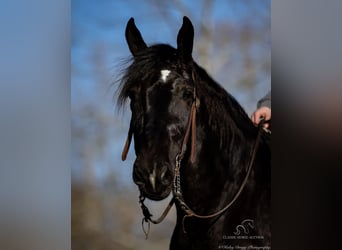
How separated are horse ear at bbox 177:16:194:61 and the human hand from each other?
0.21 m

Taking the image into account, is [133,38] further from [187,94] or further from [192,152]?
[192,152]

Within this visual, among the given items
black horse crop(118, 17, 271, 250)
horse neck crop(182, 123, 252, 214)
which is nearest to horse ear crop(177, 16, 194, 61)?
black horse crop(118, 17, 271, 250)

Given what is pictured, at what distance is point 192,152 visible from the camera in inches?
34.7

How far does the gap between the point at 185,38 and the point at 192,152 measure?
26cm

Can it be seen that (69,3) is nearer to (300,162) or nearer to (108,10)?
(108,10)

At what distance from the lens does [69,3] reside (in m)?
0.88

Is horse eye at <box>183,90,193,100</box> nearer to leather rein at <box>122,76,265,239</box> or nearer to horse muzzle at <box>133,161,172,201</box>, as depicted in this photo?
leather rein at <box>122,76,265,239</box>

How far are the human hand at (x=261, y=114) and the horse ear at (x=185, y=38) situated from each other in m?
0.21

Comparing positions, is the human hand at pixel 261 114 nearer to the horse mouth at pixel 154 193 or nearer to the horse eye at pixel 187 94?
the horse eye at pixel 187 94

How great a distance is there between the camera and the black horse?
0.87 m

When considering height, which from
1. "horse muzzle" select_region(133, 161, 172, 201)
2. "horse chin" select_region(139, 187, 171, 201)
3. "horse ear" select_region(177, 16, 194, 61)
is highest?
"horse ear" select_region(177, 16, 194, 61)

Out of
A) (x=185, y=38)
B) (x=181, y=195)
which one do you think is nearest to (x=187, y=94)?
(x=185, y=38)

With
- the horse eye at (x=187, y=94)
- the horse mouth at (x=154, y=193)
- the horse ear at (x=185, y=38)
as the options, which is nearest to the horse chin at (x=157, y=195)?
the horse mouth at (x=154, y=193)

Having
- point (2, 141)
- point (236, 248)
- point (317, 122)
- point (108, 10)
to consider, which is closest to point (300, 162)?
point (317, 122)
